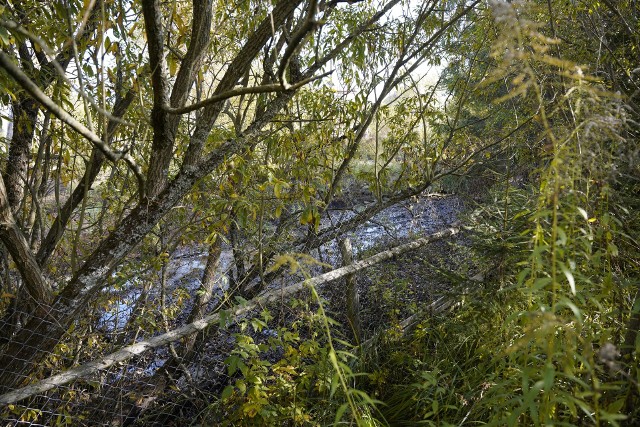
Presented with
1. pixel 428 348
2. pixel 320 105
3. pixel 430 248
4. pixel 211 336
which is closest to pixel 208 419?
pixel 211 336

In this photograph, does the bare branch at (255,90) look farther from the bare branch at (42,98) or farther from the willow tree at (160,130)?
the bare branch at (42,98)

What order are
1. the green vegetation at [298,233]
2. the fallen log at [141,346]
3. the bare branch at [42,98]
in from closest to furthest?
1. the bare branch at [42,98]
2. the green vegetation at [298,233]
3. the fallen log at [141,346]

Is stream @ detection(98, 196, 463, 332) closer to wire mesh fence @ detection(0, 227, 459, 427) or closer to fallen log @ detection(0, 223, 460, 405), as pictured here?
wire mesh fence @ detection(0, 227, 459, 427)

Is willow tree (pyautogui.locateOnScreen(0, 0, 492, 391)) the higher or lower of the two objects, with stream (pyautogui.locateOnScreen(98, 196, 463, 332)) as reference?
higher

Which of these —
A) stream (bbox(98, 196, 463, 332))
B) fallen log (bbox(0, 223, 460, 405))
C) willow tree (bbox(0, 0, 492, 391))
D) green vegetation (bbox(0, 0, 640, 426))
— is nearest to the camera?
green vegetation (bbox(0, 0, 640, 426))

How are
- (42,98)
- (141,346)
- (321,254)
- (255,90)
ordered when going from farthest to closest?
(321,254), (141,346), (255,90), (42,98)

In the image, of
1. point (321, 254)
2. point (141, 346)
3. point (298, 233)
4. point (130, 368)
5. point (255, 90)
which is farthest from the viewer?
point (298, 233)

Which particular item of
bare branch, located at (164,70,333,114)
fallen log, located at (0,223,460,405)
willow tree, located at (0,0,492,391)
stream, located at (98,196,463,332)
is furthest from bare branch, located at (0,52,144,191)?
stream, located at (98,196,463,332)

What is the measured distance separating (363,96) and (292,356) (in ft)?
7.53

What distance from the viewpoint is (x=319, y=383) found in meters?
2.21

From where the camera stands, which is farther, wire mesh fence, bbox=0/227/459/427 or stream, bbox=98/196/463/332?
stream, bbox=98/196/463/332

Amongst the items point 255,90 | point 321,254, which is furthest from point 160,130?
point 321,254

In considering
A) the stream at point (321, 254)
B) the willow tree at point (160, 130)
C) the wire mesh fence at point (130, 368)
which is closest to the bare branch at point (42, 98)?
the willow tree at point (160, 130)

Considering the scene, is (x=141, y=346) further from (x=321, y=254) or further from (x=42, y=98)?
(x=321, y=254)
